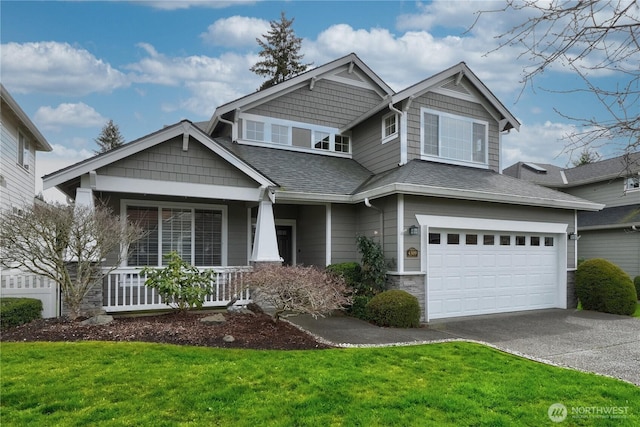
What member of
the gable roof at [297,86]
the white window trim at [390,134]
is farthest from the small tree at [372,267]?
the gable roof at [297,86]

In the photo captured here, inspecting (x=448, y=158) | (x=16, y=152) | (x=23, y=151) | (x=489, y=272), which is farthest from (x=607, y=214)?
(x=23, y=151)

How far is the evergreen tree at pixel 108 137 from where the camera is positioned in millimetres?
39562

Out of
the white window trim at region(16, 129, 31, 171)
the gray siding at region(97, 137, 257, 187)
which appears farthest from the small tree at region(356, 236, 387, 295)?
the white window trim at region(16, 129, 31, 171)

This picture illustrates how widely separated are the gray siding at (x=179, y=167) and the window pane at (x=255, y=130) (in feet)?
13.2

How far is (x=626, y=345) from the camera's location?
7.73 m

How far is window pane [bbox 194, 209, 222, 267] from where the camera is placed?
11609 millimetres

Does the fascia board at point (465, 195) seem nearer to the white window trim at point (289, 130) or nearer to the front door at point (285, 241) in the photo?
the front door at point (285, 241)

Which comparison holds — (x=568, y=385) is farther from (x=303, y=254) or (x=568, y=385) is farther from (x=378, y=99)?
(x=378, y=99)

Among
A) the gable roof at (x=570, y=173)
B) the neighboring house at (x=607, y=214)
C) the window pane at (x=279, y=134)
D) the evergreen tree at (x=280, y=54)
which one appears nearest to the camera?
the window pane at (x=279, y=134)

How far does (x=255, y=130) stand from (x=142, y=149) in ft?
17.5

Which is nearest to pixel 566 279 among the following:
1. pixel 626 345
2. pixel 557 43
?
pixel 626 345

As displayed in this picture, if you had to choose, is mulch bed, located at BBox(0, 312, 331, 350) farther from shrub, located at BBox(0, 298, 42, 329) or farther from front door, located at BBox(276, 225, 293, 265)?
front door, located at BBox(276, 225, 293, 265)

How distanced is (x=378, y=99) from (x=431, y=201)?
6.96 m

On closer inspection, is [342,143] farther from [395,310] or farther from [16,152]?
[16,152]
